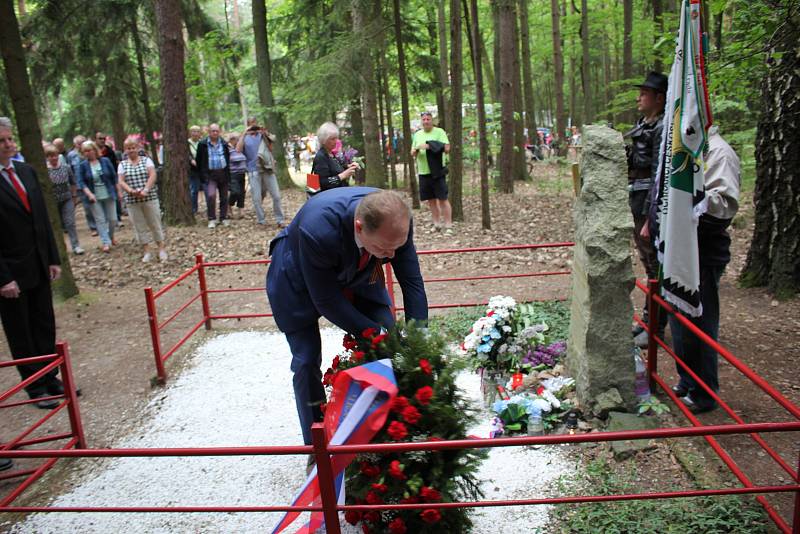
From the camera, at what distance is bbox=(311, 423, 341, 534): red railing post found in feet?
7.89

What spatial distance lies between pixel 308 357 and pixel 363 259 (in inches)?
32.2

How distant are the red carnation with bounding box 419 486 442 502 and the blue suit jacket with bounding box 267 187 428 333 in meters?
0.93

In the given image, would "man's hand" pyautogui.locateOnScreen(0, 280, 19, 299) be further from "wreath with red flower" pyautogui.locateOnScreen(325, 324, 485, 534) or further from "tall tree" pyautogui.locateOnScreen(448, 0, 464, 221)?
"tall tree" pyautogui.locateOnScreen(448, 0, 464, 221)

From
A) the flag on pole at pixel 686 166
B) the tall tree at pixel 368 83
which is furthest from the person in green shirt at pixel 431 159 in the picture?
the flag on pole at pixel 686 166

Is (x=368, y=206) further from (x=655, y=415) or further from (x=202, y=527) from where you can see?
(x=655, y=415)

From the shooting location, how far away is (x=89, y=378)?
19.6 feet

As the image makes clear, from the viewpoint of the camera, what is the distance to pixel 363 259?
324 cm

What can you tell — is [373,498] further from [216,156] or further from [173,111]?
[173,111]

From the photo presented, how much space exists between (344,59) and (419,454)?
9.90 metres

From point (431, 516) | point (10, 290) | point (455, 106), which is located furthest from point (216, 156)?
point (431, 516)

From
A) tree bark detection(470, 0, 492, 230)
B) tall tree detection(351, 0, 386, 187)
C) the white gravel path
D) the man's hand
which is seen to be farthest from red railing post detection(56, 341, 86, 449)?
tall tree detection(351, 0, 386, 187)

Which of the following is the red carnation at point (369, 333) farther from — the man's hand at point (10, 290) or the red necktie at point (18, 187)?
the red necktie at point (18, 187)

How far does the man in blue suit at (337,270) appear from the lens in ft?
9.53

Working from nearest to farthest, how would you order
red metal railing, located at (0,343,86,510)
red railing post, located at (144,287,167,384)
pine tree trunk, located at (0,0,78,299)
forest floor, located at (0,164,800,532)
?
red metal railing, located at (0,343,86,510)
forest floor, located at (0,164,800,532)
red railing post, located at (144,287,167,384)
pine tree trunk, located at (0,0,78,299)
